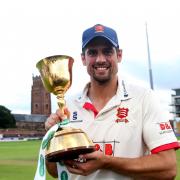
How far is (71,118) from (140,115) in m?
0.43

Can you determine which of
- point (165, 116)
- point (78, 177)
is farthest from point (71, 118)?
point (165, 116)

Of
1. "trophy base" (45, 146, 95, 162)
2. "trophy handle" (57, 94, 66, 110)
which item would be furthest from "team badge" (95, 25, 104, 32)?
"trophy base" (45, 146, 95, 162)

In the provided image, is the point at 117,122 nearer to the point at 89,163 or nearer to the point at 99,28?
the point at 89,163

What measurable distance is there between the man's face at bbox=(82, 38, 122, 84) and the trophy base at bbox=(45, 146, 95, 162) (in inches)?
19.3

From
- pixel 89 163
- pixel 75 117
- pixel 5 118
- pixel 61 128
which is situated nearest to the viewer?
pixel 89 163

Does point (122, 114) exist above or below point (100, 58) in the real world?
below

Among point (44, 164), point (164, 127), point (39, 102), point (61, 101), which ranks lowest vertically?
point (44, 164)

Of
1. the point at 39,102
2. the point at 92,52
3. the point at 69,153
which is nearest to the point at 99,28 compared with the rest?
the point at 92,52

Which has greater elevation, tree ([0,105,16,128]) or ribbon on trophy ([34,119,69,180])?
tree ([0,105,16,128])

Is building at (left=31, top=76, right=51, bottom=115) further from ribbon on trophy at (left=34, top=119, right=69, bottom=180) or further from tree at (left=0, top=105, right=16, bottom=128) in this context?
ribbon on trophy at (left=34, top=119, right=69, bottom=180)

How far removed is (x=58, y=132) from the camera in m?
2.21

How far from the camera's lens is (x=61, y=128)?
225 centimetres

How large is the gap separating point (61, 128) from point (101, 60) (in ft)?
1.45

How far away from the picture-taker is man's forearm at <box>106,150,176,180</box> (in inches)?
83.2
